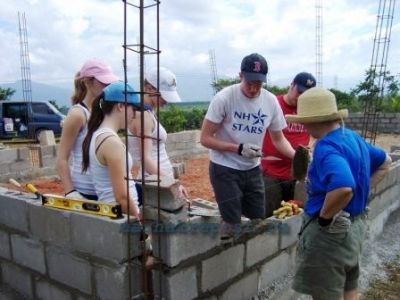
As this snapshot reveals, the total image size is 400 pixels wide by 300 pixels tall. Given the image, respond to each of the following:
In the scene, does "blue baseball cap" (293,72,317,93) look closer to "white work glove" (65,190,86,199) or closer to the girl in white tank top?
the girl in white tank top

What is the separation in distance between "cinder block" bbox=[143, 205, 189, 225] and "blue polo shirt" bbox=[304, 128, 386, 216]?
0.67 meters

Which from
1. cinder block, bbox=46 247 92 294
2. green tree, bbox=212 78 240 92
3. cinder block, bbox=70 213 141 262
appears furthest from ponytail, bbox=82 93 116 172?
green tree, bbox=212 78 240 92

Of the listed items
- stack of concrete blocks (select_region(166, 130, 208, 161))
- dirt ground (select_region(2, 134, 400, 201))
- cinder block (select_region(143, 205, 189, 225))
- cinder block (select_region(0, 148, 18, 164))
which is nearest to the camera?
cinder block (select_region(143, 205, 189, 225))

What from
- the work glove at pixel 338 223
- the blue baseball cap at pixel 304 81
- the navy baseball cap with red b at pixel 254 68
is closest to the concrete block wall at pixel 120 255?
the work glove at pixel 338 223

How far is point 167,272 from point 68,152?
949 millimetres

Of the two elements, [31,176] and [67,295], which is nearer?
[67,295]

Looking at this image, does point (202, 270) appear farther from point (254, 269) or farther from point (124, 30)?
point (124, 30)

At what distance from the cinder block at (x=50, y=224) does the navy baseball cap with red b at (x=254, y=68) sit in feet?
4.56

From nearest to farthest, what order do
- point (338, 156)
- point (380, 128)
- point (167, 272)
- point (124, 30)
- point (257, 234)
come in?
point (124, 30) < point (338, 156) < point (167, 272) < point (257, 234) < point (380, 128)

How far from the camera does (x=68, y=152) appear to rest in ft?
8.30

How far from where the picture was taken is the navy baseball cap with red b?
272cm

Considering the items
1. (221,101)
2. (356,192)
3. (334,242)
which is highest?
(221,101)

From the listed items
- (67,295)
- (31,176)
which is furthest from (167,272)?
(31,176)

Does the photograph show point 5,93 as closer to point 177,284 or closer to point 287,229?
point 287,229
